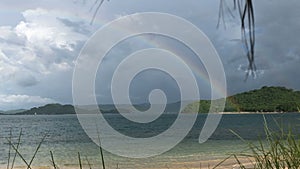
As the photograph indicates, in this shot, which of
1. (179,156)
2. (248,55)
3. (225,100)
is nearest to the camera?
(248,55)

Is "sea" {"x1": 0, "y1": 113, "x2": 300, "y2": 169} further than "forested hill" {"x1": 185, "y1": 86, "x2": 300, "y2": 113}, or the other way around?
"sea" {"x1": 0, "y1": 113, "x2": 300, "y2": 169}

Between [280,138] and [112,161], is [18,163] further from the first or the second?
[280,138]

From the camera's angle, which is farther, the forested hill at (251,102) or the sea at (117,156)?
the sea at (117,156)

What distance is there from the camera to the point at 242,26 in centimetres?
88

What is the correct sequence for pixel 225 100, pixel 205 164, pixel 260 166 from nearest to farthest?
pixel 225 100 < pixel 260 166 < pixel 205 164

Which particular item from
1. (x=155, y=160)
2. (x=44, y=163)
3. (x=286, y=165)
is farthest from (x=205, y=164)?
(x=286, y=165)

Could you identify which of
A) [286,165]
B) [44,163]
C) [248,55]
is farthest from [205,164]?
[248,55]

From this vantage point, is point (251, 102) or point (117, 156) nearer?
point (251, 102)

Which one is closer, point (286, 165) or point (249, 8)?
point (249, 8)

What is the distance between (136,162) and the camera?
2275 centimetres

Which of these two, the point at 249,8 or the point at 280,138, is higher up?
the point at 249,8

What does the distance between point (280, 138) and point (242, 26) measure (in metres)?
1.74

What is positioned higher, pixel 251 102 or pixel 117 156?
pixel 251 102

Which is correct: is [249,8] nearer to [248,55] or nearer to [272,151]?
[248,55]
